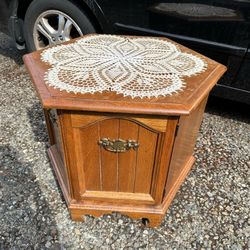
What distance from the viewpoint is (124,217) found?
1.58 metres

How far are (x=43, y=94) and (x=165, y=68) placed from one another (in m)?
0.58

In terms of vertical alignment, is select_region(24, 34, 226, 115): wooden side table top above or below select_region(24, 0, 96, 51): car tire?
above

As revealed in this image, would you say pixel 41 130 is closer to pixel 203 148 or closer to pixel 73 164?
pixel 73 164

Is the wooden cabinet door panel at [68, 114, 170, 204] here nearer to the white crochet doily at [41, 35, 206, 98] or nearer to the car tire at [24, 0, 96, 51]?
the white crochet doily at [41, 35, 206, 98]

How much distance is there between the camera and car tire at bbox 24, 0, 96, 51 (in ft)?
7.63

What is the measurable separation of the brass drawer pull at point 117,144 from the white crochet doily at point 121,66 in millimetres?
234

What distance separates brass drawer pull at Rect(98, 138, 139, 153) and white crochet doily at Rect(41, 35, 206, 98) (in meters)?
0.23

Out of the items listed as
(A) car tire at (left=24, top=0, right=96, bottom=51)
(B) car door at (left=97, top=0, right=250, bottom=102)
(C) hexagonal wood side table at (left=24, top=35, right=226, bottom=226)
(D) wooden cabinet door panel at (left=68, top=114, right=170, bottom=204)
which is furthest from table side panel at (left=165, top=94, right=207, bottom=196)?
(A) car tire at (left=24, top=0, right=96, bottom=51)

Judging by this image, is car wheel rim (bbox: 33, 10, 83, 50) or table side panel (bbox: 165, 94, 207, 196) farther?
car wheel rim (bbox: 33, 10, 83, 50)

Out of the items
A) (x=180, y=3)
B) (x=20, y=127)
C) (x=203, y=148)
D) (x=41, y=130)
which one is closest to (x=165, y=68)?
(x=180, y=3)

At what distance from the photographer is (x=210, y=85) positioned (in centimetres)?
120

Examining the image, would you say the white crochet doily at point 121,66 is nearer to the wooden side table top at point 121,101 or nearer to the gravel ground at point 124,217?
the wooden side table top at point 121,101

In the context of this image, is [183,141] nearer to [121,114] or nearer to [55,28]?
[121,114]

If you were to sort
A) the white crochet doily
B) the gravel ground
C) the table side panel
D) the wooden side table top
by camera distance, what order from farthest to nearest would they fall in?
the gravel ground → the table side panel → the white crochet doily → the wooden side table top
